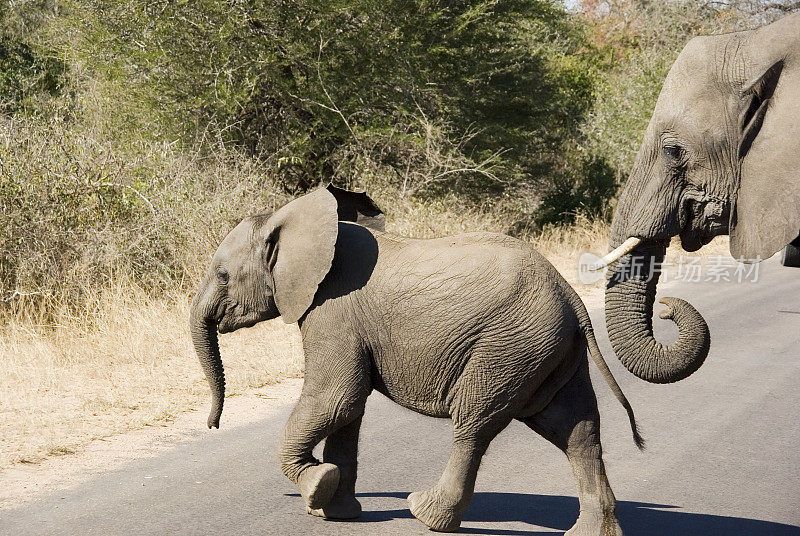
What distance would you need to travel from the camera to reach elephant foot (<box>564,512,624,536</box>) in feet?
15.4

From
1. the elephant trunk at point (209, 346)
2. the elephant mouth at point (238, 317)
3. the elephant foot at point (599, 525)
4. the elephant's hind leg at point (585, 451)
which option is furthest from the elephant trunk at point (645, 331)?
the elephant trunk at point (209, 346)

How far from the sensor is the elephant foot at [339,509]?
519 cm

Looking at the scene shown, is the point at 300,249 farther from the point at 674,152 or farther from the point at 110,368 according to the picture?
the point at 110,368

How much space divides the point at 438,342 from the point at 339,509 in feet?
3.85

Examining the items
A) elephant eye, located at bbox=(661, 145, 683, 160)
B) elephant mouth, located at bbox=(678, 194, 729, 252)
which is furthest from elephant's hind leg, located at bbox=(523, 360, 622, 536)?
elephant eye, located at bbox=(661, 145, 683, 160)

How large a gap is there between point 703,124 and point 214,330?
284cm

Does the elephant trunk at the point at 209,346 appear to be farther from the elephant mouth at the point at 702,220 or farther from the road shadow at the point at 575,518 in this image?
the elephant mouth at the point at 702,220

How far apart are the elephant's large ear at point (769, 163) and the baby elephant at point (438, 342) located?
3.47ft

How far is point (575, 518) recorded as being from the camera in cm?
531

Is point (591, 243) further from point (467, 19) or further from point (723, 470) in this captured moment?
point (723, 470)

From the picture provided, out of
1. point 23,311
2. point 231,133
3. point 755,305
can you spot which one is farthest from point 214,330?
point 231,133

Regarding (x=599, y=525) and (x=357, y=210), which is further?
(x=357, y=210)

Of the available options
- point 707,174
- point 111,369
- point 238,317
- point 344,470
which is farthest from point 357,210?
point 111,369

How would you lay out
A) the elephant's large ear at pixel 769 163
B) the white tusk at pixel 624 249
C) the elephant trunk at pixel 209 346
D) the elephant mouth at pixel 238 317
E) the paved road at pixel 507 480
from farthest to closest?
the elephant trunk at pixel 209 346, the elephant mouth at pixel 238 317, the paved road at pixel 507 480, the white tusk at pixel 624 249, the elephant's large ear at pixel 769 163
